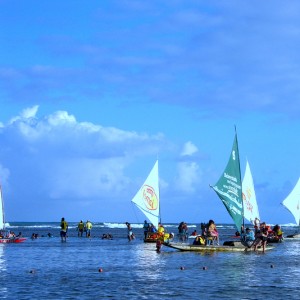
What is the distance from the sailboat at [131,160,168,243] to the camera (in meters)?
62.5

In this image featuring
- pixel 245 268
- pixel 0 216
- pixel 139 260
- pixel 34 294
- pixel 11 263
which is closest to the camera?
pixel 34 294

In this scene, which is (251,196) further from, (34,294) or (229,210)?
(34,294)

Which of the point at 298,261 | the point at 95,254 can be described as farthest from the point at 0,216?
the point at 298,261

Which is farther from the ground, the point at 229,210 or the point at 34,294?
the point at 229,210

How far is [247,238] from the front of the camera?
161 ft

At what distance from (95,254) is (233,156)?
38.6 feet

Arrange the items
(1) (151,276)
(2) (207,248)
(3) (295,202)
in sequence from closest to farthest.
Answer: (1) (151,276)
(2) (207,248)
(3) (295,202)

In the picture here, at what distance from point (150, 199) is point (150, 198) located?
92 millimetres

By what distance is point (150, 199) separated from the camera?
6334cm

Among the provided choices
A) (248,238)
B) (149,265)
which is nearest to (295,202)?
(248,238)

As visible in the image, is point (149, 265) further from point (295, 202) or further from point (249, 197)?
point (295, 202)

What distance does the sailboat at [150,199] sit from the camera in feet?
205

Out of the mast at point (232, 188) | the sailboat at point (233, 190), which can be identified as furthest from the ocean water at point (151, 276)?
the mast at point (232, 188)

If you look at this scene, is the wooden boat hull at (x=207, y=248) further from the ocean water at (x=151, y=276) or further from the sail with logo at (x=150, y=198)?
the sail with logo at (x=150, y=198)
